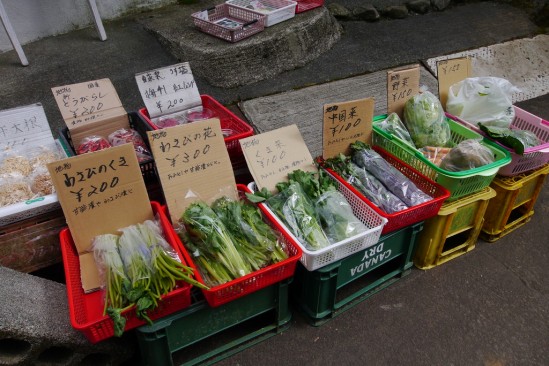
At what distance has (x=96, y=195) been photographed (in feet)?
7.75

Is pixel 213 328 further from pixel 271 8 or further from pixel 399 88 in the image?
pixel 271 8

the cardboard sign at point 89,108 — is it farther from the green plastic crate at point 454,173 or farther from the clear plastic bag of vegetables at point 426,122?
the clear plastic bag of vegetables at point 426,122

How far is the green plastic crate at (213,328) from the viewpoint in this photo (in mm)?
2189

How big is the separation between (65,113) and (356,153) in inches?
82.8

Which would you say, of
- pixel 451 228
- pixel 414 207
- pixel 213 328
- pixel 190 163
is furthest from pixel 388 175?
pixel 213 328

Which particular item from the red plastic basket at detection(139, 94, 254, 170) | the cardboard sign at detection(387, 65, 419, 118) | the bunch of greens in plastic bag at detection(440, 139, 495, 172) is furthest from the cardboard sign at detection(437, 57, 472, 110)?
the red plastic basket at detection(139, 94, 254, 170)

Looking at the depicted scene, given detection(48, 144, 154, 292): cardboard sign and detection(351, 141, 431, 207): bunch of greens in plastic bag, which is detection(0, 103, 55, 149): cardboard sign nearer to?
detection(48, 144, 154, 292): cardboard sign

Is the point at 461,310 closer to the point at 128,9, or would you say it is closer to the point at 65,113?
the point at 65,113

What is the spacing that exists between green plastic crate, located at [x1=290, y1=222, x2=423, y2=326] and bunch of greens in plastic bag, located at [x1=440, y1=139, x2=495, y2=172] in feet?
1.54

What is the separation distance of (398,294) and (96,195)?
2.14 metres

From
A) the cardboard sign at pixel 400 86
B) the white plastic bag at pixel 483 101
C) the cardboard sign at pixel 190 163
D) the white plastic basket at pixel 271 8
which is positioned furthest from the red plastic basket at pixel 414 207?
the white plastic basket at pixel 271 8

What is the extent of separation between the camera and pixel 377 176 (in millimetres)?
2949

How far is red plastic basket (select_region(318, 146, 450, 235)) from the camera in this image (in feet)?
8.50

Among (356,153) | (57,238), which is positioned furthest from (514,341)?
(57,238)
